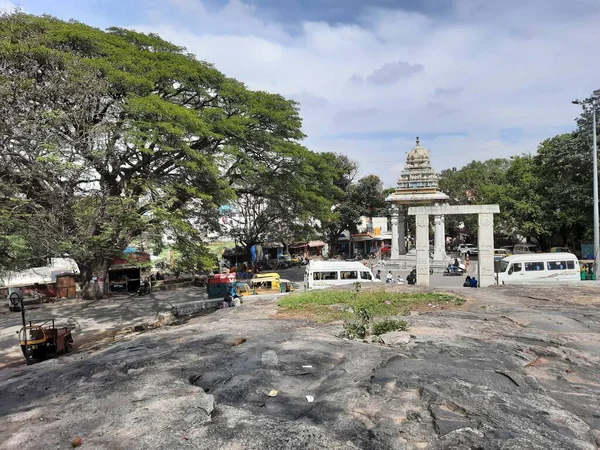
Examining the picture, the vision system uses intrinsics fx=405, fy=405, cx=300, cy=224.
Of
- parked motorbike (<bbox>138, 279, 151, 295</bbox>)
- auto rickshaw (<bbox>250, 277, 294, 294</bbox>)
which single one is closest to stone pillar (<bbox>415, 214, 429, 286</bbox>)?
auto rickshaw (<bbox>250, 277, 294, 294</bbox>)

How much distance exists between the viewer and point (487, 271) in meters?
18.3

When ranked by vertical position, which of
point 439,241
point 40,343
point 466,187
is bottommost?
point 40,343

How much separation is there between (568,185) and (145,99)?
3075cm

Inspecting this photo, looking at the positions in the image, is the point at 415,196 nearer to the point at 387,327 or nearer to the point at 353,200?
the point at 353,200

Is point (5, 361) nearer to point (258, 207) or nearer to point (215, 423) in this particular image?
point (215, 423)

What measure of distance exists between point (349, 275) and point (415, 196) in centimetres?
1665

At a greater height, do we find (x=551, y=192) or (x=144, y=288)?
(x=551, y=192)

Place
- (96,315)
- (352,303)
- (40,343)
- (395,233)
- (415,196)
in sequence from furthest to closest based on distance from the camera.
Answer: (395,233), (415,196), (96,315), (352,303), (40,343)

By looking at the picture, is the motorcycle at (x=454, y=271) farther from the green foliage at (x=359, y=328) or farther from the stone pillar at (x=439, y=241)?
the green foliage at (x=359, y=328)

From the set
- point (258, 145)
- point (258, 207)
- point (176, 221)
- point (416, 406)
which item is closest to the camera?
point (416, 406)

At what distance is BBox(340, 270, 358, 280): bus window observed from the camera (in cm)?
1956

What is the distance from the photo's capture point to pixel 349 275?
775 inches

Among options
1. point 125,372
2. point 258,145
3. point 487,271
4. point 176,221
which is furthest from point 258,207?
point 125,372

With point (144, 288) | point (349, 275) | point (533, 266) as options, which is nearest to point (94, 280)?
point (144, 288)
